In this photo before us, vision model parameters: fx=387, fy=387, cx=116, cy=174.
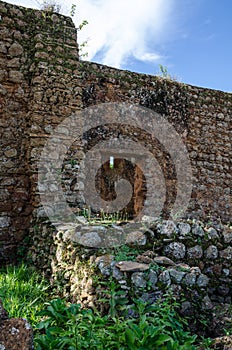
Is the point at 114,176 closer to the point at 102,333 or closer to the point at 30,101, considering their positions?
the point at 30,101

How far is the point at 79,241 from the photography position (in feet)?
12.2

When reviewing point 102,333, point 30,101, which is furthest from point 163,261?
point 30,101

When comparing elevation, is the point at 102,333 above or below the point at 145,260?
below

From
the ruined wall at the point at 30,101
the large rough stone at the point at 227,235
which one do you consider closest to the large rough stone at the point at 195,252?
the large rough stone at the point at 227,235

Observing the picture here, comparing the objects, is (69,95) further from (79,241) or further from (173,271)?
(173,271)

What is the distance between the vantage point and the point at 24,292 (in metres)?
3.74

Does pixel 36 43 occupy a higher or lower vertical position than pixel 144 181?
higher

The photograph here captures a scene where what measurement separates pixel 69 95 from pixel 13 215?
1.81 metres

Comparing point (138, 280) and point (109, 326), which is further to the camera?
point (138, 280)

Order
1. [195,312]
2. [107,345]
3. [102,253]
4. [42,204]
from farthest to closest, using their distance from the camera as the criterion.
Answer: [42,204]
[102,253]
[195,312]
[107,345]

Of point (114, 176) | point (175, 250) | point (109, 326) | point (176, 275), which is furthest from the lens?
point (114, 176)

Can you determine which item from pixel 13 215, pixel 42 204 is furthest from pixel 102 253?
pixel 13 215

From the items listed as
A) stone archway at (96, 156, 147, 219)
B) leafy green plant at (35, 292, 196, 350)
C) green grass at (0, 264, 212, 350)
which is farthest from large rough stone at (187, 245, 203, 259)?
stone archway at (96, 156, 147, 219)

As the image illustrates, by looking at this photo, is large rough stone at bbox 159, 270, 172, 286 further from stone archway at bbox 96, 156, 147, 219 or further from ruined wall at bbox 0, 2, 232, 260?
→ stone archway at bbox 96, 156, 147, 219
